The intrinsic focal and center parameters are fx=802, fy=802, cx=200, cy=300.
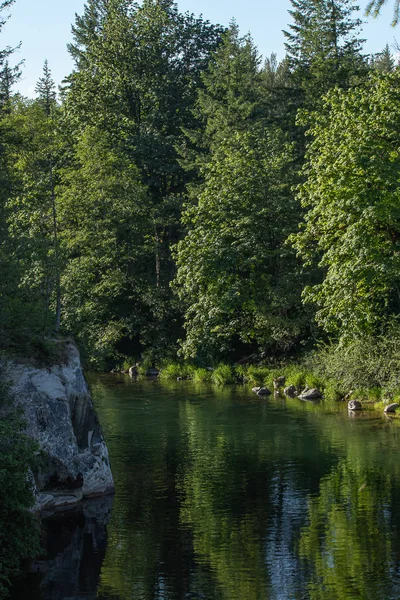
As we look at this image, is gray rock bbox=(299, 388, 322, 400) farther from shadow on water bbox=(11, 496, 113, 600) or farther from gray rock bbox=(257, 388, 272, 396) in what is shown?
shadow on water bbox=(11, 496, 113, 600)

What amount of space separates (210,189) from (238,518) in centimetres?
2643

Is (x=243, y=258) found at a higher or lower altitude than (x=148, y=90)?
lower

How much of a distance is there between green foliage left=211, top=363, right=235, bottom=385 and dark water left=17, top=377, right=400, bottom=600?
39.4 ft

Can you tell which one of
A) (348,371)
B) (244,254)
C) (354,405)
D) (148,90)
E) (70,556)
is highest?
(148,90)

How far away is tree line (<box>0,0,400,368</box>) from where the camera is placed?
30156 millimetres

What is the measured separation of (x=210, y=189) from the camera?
1639 inches

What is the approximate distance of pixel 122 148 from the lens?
52375 mm

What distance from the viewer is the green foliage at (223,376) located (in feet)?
136

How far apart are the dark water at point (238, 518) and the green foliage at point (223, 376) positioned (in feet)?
39.4

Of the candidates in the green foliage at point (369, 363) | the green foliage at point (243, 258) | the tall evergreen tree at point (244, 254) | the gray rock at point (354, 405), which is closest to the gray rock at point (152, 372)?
the tall evergreen tree at point (244, 254)

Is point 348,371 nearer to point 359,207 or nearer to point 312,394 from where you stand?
point 312,394

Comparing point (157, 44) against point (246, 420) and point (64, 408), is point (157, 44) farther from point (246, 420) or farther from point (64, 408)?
point (64, 408)

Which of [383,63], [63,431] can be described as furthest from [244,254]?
[383,63]

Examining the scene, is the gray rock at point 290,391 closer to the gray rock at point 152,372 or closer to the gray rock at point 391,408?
the gray rock at point 391,408
